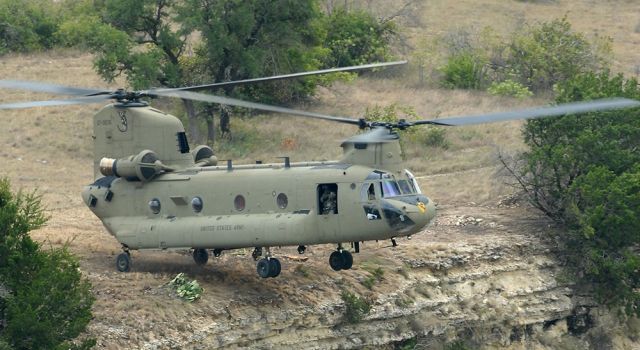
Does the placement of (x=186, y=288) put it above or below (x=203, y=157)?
below

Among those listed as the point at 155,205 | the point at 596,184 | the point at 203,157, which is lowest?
the point at 596,184

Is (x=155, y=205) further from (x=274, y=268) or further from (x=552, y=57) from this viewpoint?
(x=552, y=57)

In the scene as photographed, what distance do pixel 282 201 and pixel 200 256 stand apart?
14.8 feet

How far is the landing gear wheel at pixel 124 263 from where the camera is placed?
30.4 metres

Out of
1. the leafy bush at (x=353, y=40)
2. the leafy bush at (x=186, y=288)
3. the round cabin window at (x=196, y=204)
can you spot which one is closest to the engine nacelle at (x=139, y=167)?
the round cabin window at (x=196, y=204)

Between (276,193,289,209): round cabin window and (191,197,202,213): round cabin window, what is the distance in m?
2.27

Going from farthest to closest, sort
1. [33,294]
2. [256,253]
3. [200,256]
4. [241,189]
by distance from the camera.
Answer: [200,256] → [256,253] → [241,189] → [33,294]

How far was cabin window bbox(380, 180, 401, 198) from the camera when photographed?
89.6ft

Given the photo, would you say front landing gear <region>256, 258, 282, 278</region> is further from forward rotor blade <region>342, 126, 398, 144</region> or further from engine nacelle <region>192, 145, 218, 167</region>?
engine nacelle <region>192, 145, 218, 167</region>

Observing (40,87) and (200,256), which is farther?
(200,256)

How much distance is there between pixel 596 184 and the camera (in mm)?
37250

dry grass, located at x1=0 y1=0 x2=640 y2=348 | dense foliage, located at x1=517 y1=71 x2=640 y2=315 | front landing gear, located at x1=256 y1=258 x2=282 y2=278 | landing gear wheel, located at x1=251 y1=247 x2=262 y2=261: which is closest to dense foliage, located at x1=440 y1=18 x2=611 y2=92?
dry grass, located at x1=0 y1=0 x2=640 y2=348

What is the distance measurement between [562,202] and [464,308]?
6.25 m

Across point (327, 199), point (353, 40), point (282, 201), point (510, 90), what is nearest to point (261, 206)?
point (282, 201)
